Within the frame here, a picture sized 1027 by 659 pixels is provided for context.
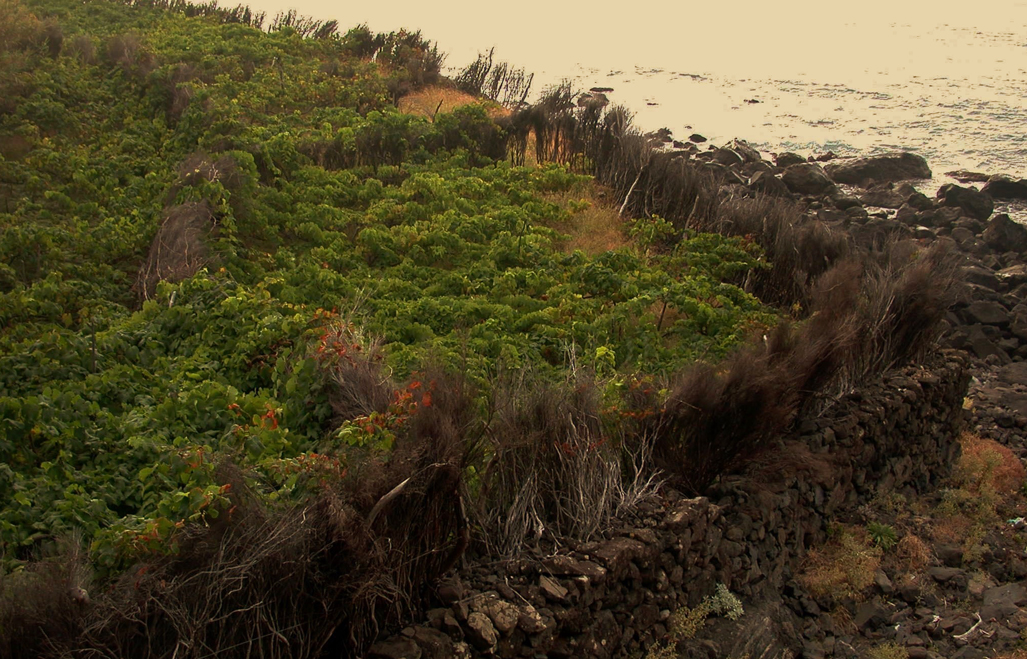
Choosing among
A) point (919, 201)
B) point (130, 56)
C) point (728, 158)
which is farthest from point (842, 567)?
point (130, 56)

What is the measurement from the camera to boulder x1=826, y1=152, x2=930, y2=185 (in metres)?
22.1

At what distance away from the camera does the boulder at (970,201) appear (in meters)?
20.0

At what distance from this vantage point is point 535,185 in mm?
14867

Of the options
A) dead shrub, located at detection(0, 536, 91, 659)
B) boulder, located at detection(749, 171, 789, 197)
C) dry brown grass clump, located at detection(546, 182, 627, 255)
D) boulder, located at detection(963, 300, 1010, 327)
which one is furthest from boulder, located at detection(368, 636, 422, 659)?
boulder, located at detection(749, 171, 789, 197)

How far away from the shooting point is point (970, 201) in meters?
20.1

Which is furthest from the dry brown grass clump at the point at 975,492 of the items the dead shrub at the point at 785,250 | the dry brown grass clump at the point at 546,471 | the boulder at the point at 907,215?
the boulder at the point at 907,215

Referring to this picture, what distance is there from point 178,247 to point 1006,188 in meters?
18.4

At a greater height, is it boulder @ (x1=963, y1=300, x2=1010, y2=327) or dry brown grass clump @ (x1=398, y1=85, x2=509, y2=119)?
dry brown grass clump @ (x1=398, y1=85, x2=509, y2=119)

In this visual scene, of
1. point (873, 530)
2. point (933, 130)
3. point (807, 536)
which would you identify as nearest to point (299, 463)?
point (807, 536)

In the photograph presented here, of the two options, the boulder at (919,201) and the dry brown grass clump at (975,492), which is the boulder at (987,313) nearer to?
the dry brown grass clump at (975,492)

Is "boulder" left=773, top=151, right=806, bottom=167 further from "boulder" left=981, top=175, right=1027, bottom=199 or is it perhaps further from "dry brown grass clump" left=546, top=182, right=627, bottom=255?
"dry brown grass clump" left=546, top=182, right=627, bottom=255

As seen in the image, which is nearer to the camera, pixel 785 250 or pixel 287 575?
pixel 287 575

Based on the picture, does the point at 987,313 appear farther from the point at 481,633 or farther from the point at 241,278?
the point at 481,633

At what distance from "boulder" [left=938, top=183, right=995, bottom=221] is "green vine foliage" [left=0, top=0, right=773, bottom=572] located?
968 centimetres
